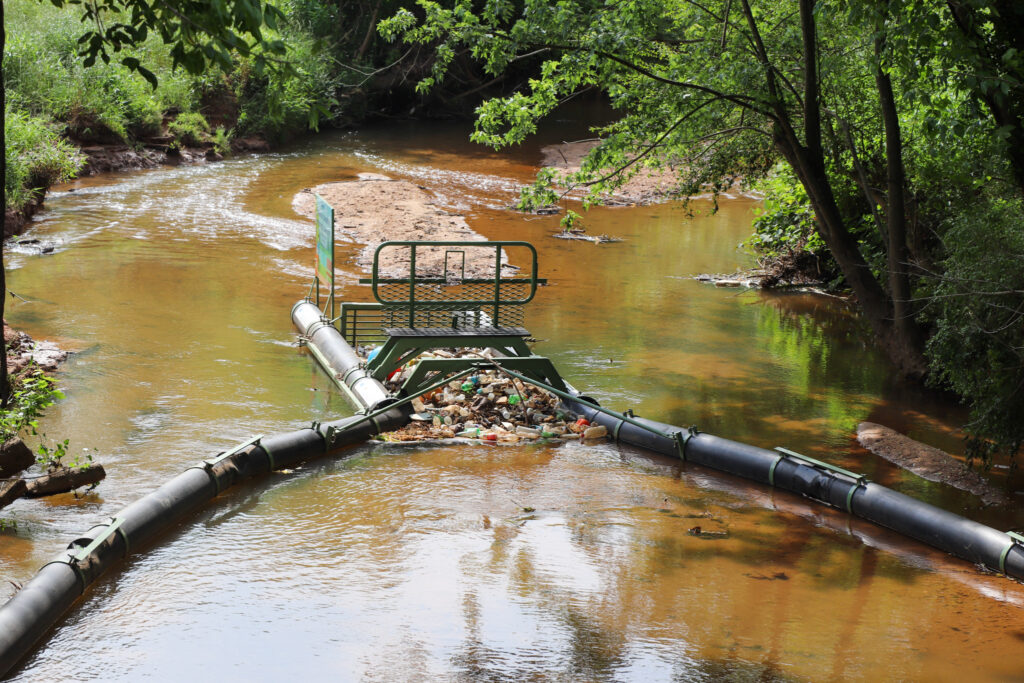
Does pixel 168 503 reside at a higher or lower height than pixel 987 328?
lower

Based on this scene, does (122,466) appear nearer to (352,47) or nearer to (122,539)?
(122,539)

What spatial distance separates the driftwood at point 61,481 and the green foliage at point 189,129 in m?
20.3

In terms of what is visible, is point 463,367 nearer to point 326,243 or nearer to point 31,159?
point 326,243

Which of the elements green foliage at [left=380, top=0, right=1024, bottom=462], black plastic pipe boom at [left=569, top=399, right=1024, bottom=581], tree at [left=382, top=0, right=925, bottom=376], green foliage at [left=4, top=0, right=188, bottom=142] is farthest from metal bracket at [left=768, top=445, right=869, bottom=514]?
green foliage at [left=4, top=0, right=188, bottom=142]

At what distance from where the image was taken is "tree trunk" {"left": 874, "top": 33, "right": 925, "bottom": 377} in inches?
445

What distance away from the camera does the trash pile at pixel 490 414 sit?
9969 mm

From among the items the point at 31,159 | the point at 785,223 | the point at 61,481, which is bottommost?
the point at 61,481

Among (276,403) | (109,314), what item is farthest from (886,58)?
(109,314)

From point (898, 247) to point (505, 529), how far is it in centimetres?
650

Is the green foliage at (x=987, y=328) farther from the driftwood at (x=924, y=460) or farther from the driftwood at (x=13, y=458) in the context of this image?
the driftwood at (x=13, y=458)

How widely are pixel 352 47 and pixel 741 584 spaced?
30.0 meters

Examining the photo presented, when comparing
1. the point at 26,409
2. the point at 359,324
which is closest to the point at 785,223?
the point at 359,324

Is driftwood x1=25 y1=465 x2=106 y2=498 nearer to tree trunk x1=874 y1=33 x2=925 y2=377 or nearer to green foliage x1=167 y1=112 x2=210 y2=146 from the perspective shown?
tree trunk x1=874 y1=33 x2=925 y2=377

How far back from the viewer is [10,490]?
7395 mm
